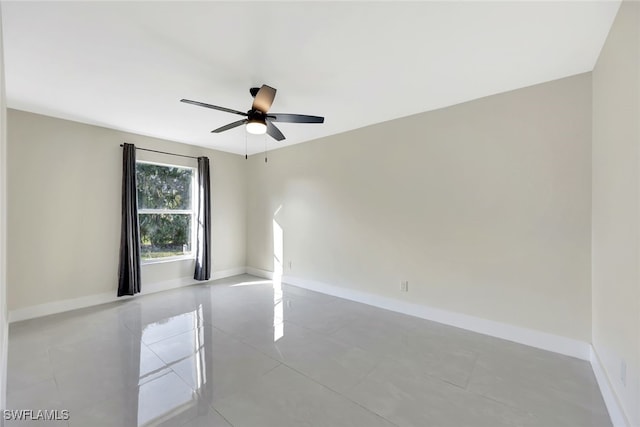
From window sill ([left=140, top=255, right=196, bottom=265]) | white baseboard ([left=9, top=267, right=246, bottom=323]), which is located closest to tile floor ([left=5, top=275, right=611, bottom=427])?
white baseboard ([left=9, top=267, right=246, bottom=323])

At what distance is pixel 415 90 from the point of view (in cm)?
274

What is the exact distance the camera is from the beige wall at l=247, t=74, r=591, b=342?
Answer: 2.46 metres

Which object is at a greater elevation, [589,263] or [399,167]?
[399,167]

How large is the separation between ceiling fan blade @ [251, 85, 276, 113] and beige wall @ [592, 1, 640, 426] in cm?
231

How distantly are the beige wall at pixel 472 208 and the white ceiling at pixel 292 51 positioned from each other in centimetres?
34

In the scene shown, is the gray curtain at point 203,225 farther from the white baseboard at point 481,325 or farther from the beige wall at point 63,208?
the white baseboard at point 481,325

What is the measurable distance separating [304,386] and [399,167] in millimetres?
2740

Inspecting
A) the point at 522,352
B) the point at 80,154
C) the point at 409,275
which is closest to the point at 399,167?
the point at 409,275

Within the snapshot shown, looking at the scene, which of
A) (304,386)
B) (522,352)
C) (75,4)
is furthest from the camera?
(522,352)

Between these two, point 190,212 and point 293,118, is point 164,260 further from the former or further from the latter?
point 293,118

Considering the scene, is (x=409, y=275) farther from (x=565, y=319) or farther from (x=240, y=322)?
(x=240, y=322)

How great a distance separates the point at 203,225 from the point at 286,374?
3.47 meters

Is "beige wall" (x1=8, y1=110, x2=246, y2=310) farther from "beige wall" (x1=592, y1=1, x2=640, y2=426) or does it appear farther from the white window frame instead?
"beige wall" (x1=592, y1=1, x2=640, y2=426)

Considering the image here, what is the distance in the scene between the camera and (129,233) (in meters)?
3.98
